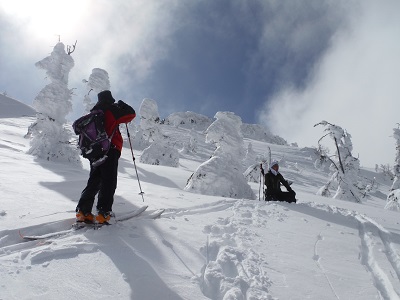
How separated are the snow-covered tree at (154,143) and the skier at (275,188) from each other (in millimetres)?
23554

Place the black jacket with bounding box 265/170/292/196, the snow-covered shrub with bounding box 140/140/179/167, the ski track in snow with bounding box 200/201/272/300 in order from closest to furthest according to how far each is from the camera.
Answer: the ski track in snow with bounding box 200/201/272/300, the black jacket with bounding box 265/170/292/196, the snow-covered shrub with bounding box 140/140/179/167

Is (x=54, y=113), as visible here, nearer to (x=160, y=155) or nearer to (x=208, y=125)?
(x=160, y=155)

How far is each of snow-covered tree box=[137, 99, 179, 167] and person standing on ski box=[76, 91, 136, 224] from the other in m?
28.2

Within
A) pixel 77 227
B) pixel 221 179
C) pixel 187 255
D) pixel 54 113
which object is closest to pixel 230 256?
pixel 187 255

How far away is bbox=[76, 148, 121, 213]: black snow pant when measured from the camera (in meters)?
4.85

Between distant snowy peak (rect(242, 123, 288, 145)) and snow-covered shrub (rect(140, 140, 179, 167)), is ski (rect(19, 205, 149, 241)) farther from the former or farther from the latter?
distant snowy peak (rect(242, 123, 288, 145))

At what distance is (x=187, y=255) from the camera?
411cm

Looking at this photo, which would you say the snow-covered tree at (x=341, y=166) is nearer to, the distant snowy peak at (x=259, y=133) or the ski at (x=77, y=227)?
the ski at (x=77, y=227)

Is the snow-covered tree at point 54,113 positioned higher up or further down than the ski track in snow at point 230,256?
higher up

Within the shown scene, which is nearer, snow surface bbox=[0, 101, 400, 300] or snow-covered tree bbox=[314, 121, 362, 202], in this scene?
snow surface bbox=[0, 101, 400, 300]

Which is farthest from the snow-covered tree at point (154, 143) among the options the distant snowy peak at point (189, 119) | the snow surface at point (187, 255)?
the distant snowy peak at point (189, 119)

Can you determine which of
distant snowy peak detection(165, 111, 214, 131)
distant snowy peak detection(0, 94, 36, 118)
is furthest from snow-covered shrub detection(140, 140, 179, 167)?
distant snowy peak detection(165, 111, 214, 131)

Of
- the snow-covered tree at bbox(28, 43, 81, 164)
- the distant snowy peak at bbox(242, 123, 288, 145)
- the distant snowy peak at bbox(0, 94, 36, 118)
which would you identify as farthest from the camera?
the distant snowy peak at bbox(242, 123, 288, 145)

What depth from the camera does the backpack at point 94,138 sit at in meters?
4.80
